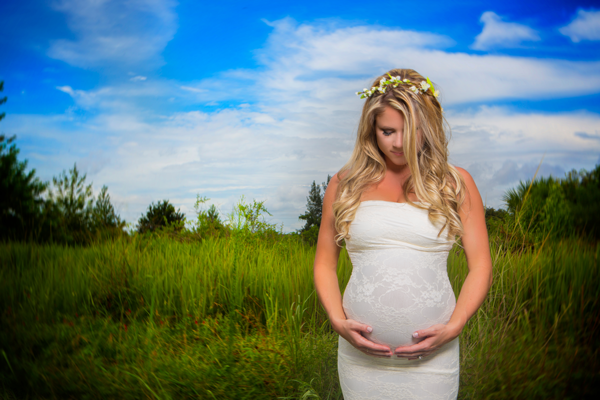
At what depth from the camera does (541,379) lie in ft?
10.6

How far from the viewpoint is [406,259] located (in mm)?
2098

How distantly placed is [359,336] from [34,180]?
7.91 meters

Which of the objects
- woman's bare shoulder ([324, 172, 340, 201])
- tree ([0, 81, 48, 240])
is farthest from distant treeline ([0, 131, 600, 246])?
woman's bare shoulder ([324, 172, 340, 201])

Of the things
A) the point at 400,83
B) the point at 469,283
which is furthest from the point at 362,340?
the point at 400,83

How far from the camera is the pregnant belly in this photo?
2051 mm

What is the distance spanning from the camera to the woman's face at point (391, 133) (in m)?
2.18

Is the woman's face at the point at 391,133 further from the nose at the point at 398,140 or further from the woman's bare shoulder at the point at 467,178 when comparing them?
the woman's bare shoulder at the point at 467,178

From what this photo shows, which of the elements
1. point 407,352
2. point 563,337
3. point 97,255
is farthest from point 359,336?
point 97,255

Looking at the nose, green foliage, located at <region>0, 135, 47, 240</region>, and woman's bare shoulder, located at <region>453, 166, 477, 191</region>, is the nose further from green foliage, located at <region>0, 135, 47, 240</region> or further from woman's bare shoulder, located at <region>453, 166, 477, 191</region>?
green foliage, located at <region>0, 135, 47, 240</region>

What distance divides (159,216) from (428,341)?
8.13m

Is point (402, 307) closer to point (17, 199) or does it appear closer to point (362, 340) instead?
point (362, 340)

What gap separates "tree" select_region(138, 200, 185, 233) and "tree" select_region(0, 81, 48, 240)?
1986 mm

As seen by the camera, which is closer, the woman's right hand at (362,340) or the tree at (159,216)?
the woman's right hand at (362,340)

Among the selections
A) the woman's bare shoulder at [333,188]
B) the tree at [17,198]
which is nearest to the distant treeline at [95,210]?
the tree at [17,198]
